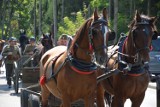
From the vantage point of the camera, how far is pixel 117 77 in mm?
9008

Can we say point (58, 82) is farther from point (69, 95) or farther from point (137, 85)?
point (137, 85)

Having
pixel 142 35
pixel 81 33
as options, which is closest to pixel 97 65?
pixel 81 33

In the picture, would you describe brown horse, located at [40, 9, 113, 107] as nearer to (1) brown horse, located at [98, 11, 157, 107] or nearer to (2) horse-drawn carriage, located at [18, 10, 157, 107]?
(2) horse-drawn carriage, located at [18, 10, 157, 107]

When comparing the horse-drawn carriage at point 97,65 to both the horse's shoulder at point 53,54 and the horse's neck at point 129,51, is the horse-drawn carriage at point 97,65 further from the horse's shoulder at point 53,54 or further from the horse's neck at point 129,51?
the horse's shoulder at point 53,54

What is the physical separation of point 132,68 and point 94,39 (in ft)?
4.77

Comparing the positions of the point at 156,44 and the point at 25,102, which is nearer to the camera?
the point at 25,102

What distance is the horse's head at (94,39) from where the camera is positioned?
7.53 metres

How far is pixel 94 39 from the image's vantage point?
7.66 m

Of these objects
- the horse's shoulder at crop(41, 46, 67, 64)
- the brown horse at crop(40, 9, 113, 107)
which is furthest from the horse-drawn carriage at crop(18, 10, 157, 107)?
the horse's shoulder at crop(41, 46, 67, 64)

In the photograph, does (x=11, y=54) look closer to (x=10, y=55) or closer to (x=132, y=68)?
(x=10, y=55)

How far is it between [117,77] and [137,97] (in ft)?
1.59

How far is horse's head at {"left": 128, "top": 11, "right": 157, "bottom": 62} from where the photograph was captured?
8199 millimetres

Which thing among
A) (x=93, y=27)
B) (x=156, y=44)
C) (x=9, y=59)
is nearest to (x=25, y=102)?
(x=93, y=27)

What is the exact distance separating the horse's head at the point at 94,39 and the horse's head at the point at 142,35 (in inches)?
23.5
